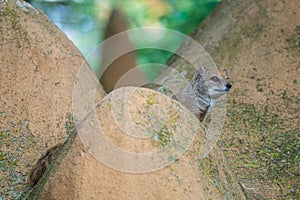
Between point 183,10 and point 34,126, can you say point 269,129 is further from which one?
point 183,10

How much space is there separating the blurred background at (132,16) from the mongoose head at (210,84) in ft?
11.4

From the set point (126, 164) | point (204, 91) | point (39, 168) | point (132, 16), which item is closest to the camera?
point (126, 164)

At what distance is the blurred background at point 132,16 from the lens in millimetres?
9289

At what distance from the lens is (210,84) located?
5.68m

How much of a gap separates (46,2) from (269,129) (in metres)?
7.75

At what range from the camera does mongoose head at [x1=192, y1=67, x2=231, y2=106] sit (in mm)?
5652

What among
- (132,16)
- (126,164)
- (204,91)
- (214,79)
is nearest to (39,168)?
(126,164)

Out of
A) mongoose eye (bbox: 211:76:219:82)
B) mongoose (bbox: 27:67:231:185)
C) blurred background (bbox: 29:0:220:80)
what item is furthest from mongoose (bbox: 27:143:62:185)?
blurred background (bbox: 29:0:220:80)

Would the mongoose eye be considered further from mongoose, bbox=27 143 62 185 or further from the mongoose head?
mongoose, bbox=27 143 62 185

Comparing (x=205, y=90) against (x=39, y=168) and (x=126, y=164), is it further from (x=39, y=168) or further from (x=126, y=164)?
(x=126, y=164)

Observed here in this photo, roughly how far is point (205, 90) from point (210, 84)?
96 millimetres

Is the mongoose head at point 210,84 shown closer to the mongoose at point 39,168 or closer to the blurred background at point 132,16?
the mongoose at point 39,168

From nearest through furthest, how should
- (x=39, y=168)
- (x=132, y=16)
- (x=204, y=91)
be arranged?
(x=39, y=168) < (x=204, y=91) < (x=132, y=16)

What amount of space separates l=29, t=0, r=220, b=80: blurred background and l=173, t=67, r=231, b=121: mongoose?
349 cm
